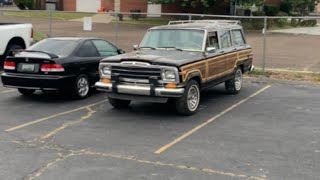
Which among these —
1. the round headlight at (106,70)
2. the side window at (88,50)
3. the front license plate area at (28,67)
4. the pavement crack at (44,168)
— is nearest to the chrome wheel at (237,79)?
the side window at (88,50)

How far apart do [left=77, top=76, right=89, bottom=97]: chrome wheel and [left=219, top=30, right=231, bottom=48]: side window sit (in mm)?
3129

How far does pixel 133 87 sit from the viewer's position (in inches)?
351

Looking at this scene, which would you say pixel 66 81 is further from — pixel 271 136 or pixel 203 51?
pixel 271 136

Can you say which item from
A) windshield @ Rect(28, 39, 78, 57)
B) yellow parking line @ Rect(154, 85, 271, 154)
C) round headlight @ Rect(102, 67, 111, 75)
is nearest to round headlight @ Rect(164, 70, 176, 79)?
yellow parking line @ Rect(154, 85, 271, 154)

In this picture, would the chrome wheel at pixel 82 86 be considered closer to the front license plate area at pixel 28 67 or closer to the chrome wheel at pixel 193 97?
the front license plate area at pixel 28 67

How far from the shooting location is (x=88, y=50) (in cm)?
1127

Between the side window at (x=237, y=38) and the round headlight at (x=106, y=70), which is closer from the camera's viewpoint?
the round headlight at (x=106, y=70)

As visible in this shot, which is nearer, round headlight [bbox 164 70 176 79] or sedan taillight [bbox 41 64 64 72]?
round headlight [bbox 164 70 176 79]

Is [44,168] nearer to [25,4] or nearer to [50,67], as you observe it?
[50,67]

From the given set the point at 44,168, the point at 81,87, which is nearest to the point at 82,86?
the point at 81,87

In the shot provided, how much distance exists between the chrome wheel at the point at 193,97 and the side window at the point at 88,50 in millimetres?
2936

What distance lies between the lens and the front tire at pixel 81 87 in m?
10.7

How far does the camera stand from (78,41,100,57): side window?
1102 centimetres

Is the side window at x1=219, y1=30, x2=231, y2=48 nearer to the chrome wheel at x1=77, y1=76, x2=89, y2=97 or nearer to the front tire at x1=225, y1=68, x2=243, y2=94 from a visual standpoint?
the front tire at x1=225, y1=68, x2=243, y2=94
